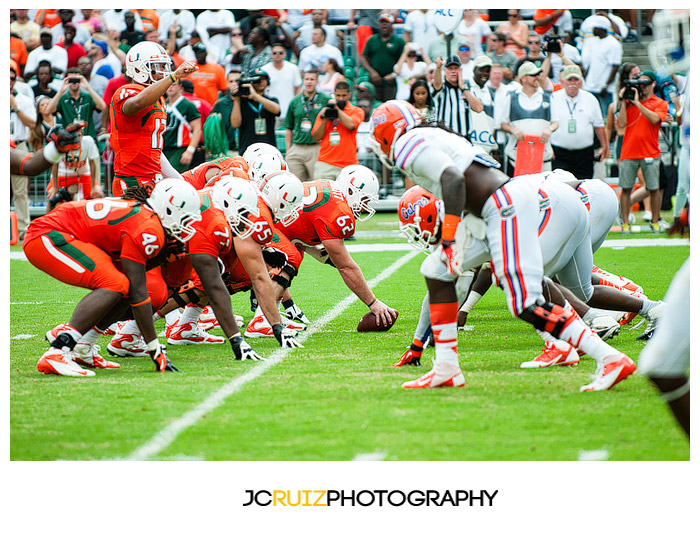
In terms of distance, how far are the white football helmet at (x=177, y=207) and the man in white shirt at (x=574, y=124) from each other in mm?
8366

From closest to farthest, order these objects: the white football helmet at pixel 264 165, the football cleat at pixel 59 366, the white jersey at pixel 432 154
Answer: the white jersey at pixel 432 154
the football cleat at pixel 59 366
the white football helmet at pixel 264 165

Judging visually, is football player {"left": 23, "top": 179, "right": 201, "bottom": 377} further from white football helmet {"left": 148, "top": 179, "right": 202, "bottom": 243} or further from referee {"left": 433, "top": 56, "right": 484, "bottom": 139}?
referee {"left": 433, "top": 56, "right": 484, "bottom": 139}

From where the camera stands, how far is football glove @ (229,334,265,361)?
5598 mm

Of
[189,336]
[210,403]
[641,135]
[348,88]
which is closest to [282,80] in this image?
[348,88]

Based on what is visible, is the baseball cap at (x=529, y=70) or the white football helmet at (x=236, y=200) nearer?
the white football helmet at (x=236, y=200)

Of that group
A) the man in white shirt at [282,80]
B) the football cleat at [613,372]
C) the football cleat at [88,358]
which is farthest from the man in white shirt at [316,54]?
the football cleat at [613,372]

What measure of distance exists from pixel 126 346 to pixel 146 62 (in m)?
2.19

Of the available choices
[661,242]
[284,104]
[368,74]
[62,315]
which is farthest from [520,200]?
[368,74]

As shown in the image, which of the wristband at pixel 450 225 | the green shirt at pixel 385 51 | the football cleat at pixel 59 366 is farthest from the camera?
the green shirt at pixel 385 51

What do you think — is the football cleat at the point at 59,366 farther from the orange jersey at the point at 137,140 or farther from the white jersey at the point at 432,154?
the white jersey at the point at 432,154

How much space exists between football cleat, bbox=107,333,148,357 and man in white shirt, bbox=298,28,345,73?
988 centimetres

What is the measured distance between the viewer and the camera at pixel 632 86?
41.9 feet

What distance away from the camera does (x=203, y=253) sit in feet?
18.2

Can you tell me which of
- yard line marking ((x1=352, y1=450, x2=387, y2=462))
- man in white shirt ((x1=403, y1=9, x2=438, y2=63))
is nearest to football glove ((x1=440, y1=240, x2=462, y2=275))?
yard line marking ((x1=352, y1=450, x2=387, y2=462))
